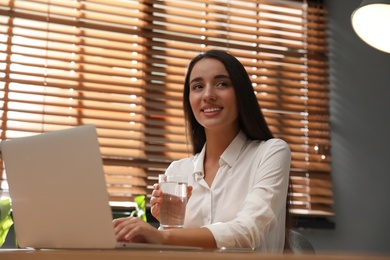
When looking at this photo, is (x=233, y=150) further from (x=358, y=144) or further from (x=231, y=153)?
(x=358, y=144)

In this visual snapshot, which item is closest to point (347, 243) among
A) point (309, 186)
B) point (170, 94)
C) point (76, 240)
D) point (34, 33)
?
point (309, 186)

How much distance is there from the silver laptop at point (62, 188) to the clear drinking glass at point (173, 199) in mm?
378

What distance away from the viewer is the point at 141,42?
3344 millimetres

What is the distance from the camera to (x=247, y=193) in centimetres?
203

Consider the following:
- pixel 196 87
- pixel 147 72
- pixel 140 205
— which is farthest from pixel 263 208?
pixel 147 72

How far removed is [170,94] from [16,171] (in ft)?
6.89

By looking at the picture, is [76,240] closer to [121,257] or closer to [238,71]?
[121,257]

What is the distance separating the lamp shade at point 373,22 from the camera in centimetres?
229

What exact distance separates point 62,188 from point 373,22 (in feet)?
5.03

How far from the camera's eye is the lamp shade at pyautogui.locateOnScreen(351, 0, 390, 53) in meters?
2.29

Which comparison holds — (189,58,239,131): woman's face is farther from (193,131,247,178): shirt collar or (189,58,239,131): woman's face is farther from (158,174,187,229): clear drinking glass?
(158,174,187,229): clear drinking glass

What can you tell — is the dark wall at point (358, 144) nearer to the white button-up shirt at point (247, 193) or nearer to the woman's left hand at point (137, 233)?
the white button-up shirt at point (247, 193)

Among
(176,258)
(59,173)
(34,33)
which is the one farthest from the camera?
(34,33)

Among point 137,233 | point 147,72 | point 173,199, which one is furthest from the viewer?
point 147,72
